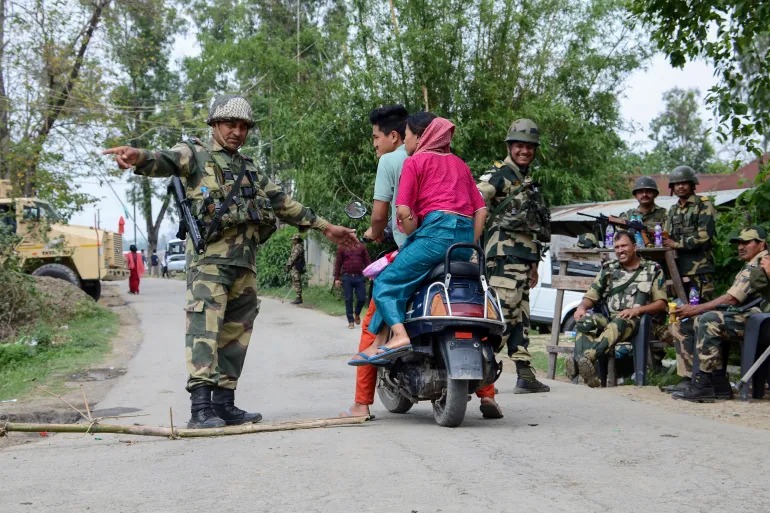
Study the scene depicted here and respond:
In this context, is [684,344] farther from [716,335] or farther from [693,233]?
[693,233]

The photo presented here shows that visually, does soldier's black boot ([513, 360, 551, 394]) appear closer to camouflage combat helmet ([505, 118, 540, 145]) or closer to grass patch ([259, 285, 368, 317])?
camouflage combat helmet ([505, 118, 540, 145])

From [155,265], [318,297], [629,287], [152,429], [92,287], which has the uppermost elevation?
[629,287]

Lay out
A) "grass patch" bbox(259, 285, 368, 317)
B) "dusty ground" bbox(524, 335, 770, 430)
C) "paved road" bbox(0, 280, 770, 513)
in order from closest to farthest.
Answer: "paved road" bbox(0, 280, 770, 513)
"dusty ground" bbox(524, 335, 770, 430)
"grass patch" bbox(259, 285, 368, 317)

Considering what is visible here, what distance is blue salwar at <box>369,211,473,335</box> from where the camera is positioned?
21.2ft

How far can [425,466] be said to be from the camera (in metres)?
5.09

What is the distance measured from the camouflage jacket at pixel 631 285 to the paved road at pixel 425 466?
6.00 ft

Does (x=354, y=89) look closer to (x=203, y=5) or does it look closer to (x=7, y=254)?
(x=7, y=254)

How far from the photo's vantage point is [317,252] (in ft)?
112

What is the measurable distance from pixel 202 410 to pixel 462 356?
1875mm

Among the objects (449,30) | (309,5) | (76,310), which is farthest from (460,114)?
(309,5)

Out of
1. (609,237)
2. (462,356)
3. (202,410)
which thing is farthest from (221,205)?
(609,237)

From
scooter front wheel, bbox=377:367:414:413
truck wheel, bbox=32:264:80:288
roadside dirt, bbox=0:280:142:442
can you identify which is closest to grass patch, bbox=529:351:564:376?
scooter front wheel, bbox=377:367:414:413

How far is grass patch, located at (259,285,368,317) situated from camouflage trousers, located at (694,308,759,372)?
13.8m

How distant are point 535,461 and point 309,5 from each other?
138ft
